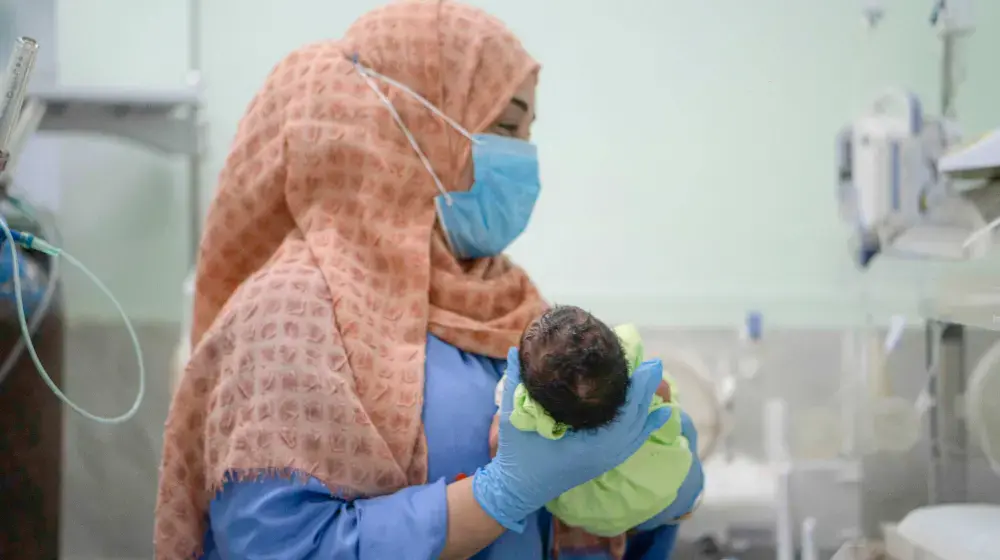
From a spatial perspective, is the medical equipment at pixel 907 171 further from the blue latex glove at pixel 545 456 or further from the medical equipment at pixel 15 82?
the medical equipment at pixel 15 82

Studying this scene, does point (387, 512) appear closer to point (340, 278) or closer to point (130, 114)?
point (340, 278)

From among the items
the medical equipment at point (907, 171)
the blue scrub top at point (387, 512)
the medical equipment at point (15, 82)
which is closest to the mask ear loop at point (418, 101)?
the blue scrub top at point (387, 512)

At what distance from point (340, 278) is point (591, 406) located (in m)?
0.39

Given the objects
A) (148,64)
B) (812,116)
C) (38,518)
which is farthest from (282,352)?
(812,116)

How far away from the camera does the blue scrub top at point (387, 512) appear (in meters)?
0.93

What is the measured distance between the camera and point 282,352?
0.98 m

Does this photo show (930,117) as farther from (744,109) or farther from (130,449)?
(130,449)

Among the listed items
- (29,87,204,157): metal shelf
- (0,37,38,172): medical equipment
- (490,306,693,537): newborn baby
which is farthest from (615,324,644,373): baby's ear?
(29,87,204,157): metal shelf

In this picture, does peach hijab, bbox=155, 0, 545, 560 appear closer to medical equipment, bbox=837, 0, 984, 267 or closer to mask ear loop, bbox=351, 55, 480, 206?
mask ear loop, bbox=351, 55, 480, 206

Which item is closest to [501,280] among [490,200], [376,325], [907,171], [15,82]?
[490,200]

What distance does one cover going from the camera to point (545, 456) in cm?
94

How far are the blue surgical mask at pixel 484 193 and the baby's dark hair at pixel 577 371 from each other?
12.4 inches

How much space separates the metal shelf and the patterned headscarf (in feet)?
3.51

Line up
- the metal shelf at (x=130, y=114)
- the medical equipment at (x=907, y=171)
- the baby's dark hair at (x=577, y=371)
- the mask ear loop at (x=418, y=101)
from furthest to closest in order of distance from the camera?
the metal shelf at (x=130, y=114) → the medical equipment at (x=907, y=171) → the mask ear loop at (x=418, y=101) → the baby's dark hair at (x=577, y=371)
